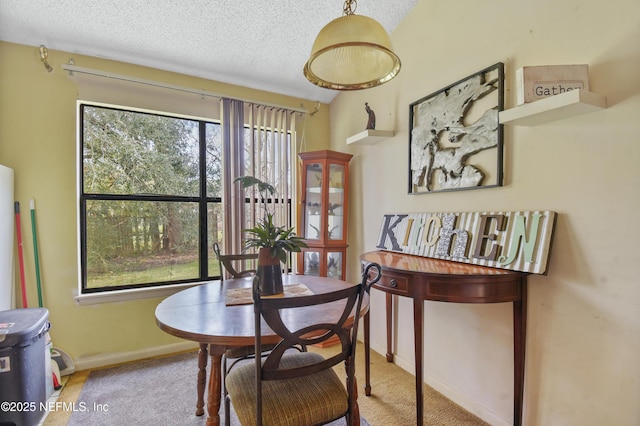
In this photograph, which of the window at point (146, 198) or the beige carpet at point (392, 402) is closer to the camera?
the beige carpet at point (392, 402)

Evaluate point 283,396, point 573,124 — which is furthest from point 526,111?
point 283,396

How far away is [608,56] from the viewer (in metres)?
Answer: 1.28

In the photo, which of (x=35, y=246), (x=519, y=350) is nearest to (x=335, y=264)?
(x=519, y=350)

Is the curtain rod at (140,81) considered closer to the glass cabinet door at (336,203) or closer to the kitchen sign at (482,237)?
the glass cabinet door at (336,203)

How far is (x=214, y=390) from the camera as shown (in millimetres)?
1297

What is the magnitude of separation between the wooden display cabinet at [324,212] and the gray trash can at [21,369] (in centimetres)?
190

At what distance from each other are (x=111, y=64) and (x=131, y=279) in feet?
5.84

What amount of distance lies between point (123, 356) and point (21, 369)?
87cm

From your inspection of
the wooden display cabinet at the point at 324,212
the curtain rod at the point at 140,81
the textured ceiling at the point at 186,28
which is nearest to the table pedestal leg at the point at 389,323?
the wooden display cabinet at the point at 324,212

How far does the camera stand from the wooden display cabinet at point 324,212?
2.80 metres

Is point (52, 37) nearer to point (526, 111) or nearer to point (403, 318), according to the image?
point (526, 111)

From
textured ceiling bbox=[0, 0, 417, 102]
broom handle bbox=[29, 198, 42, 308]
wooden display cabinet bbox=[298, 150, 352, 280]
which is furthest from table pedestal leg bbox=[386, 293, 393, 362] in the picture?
broom handle bbox=[29, 198, 42, 308]

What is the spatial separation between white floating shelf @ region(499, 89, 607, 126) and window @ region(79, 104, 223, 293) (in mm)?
2289

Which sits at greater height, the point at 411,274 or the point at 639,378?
the point at 411,274
